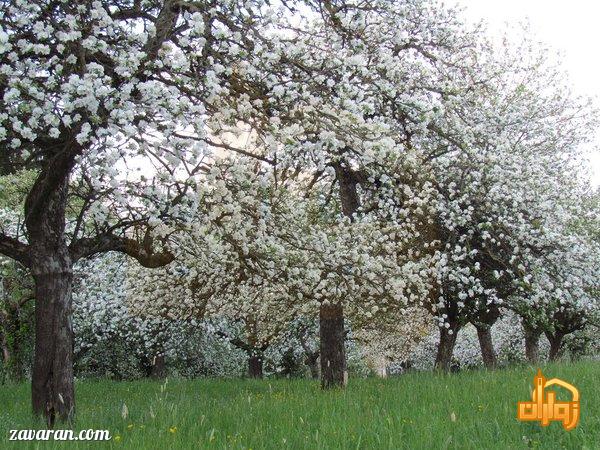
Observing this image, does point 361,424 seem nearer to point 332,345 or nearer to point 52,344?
point 52,344

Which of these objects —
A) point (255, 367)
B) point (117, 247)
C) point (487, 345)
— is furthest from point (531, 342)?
point (117, 247)

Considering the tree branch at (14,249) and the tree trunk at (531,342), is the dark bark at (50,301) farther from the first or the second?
the tree trunk at (531,342)

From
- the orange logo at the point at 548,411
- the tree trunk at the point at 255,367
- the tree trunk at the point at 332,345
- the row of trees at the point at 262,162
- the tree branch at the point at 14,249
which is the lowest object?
the tree trunk at the point at 255,367

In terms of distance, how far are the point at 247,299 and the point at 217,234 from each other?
5136mm

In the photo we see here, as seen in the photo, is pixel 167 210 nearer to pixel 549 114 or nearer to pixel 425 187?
pixel 425 187

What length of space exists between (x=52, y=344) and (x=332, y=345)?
20.9ft

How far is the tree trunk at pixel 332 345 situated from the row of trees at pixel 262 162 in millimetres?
43

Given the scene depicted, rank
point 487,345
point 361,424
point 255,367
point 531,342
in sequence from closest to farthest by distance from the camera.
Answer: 1. point 361,424
2. point 487,345
3. point 531,342
4. point 255,367

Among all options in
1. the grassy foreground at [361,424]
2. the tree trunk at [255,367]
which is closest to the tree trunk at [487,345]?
the tree trunk at [255,367]

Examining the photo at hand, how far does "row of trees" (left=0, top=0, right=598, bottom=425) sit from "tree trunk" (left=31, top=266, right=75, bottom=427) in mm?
24

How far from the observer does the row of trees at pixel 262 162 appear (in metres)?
6.27

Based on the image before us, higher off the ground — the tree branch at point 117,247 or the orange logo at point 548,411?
the tree branch at point 117,247

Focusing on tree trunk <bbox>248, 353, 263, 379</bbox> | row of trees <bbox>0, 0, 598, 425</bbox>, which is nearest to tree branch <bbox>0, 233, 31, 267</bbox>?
row of trees <bbox>0, 0, 598, 425</bbox>

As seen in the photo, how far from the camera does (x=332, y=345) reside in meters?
13.0
